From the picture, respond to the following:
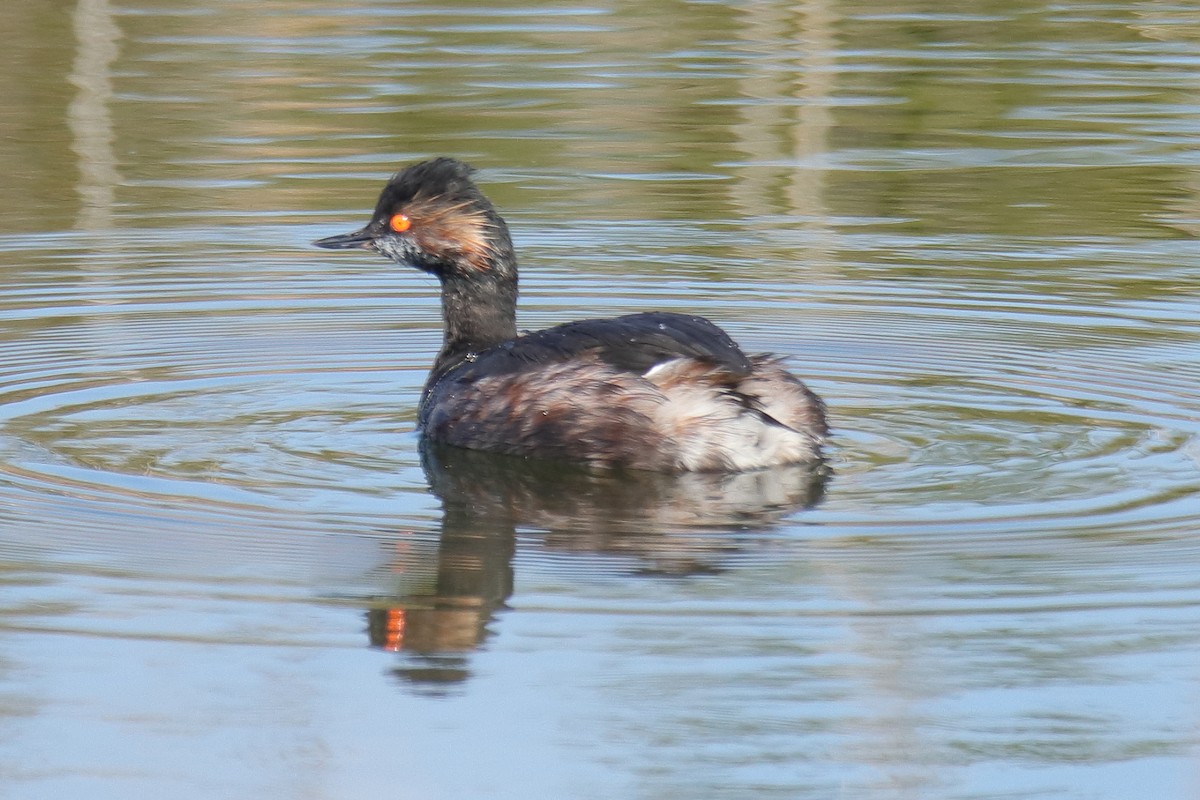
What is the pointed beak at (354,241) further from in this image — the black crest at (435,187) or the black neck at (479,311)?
the black neck at (479,311)

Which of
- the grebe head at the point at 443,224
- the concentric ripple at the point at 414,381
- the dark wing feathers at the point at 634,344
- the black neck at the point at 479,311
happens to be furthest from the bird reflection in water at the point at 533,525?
the grebe head at the point at 443,224

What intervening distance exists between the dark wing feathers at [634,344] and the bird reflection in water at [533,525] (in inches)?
13.3

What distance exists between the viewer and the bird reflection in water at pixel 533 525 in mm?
5258

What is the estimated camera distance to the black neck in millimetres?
8031

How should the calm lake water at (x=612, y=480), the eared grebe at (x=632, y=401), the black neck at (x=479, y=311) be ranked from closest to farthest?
the calm lake water at (x=612, y=480) → the eared grebe at (x=632, y=401) → the black neck at (x=479, y=311)

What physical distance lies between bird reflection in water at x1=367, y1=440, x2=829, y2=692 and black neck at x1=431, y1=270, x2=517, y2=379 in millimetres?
736

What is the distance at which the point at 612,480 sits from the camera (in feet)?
22.4

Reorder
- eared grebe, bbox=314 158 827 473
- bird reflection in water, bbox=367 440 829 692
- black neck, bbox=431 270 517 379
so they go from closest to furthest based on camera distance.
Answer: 1. bird reflection in water, bbox=367 440 829 692
2. eared grebe, bbox=314 158 827 473
3. black neck, bbox=431 270 517 379

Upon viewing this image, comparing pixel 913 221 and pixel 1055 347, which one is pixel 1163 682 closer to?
pixel 1055 347

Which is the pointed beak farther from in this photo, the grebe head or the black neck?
the black neck

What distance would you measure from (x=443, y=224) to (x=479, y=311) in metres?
0.34

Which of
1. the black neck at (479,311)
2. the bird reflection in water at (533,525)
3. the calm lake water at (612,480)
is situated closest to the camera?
the calm lake water at (612,480)

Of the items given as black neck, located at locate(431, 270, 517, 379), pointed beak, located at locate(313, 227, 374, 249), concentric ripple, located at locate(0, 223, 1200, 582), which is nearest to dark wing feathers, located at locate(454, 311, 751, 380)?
concentric ripple, located at locate(0, 223, 1200, 582)

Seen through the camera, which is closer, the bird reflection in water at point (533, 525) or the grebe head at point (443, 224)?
the bird reflection in water at point (533, 525)
